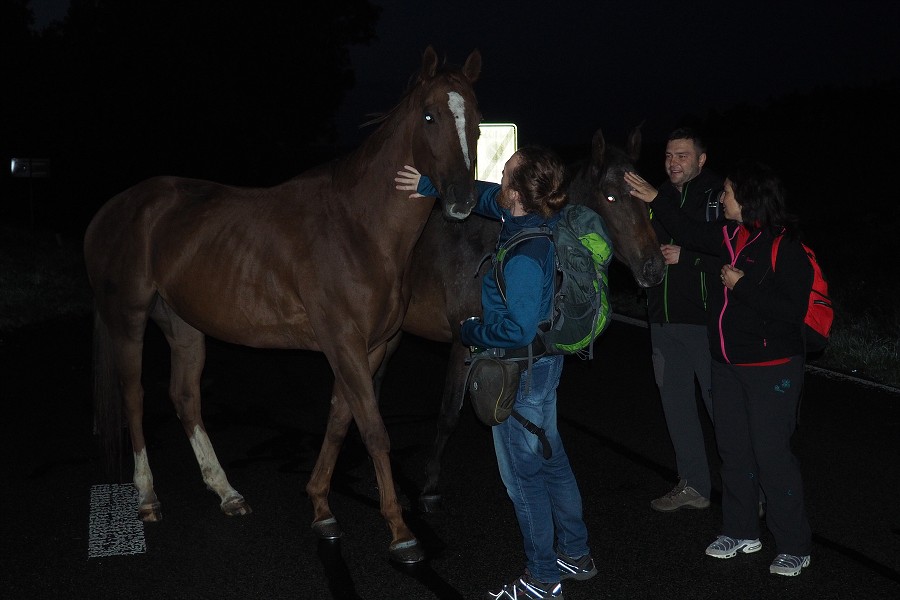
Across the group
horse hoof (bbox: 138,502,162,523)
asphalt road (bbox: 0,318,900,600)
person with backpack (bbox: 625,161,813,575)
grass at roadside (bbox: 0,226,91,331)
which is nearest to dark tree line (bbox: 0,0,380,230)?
grass at roadside (bbox: 0,226,91,331)

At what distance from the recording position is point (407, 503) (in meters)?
5.54

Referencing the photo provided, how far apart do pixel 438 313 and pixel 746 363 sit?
2.34 metres

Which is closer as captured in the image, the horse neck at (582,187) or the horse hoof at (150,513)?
the horse hoof at (150,513)

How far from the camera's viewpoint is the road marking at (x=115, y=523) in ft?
15.7

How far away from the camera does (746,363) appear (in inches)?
172

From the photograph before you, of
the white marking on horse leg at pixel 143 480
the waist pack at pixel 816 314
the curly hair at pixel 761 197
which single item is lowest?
the white marking on horse leg at pixel 143 480

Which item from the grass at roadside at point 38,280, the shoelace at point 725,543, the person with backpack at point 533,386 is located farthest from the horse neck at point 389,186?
the grass at roadside at point 38,280

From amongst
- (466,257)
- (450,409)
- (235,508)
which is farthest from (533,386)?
(235,508)

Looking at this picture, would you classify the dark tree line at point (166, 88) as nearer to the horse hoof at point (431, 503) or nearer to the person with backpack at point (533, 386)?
the horse hoof at point (431, 503)

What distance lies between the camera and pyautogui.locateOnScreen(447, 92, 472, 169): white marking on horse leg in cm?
440

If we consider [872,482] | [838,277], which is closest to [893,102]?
[838,277]

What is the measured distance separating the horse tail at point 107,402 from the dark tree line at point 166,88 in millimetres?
35361

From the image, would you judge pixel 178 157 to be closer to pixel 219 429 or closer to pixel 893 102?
pixel 893 102

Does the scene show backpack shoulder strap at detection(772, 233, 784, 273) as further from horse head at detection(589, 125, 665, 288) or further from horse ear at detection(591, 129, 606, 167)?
horse ear at detection(591, 129, 606, 167)
